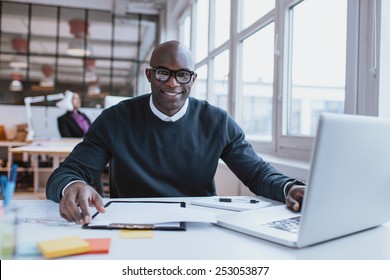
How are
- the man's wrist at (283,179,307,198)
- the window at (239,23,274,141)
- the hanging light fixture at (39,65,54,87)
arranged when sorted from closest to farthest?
the man's wrist at (283,179,307,198) < the window at (239,23,274,141) < the hanging light fixture at (39,65,54,87)

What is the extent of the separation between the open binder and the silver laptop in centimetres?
13

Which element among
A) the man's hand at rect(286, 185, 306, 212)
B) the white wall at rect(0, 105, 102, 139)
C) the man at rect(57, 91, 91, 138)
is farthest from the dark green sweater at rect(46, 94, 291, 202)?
the white wall at rect(0, 105, 102, 139)

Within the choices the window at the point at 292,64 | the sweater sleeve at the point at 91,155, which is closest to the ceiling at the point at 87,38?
the window at the point at 292,64

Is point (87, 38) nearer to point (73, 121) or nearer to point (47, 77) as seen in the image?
point (47, 77)

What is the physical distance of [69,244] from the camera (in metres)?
0.71

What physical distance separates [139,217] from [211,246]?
0.25 metres

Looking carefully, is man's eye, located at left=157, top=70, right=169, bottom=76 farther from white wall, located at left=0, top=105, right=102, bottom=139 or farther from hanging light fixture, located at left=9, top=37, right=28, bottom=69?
hanging light fixture, located at left=9, top=37, right=28, bottom=69

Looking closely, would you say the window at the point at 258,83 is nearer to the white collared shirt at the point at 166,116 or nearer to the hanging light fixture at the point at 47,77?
the white collared shirt at the point at 166,116

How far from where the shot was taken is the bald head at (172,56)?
1.46 metres

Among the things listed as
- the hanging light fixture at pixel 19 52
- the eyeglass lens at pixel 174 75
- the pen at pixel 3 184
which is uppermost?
the hanging light fixture at pixel 19 52

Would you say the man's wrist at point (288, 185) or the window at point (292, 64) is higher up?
the window at point (292, 64)

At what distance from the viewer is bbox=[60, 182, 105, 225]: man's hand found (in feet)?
2.86

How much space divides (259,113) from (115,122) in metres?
1.94

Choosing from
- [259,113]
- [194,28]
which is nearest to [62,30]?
[194,28]
